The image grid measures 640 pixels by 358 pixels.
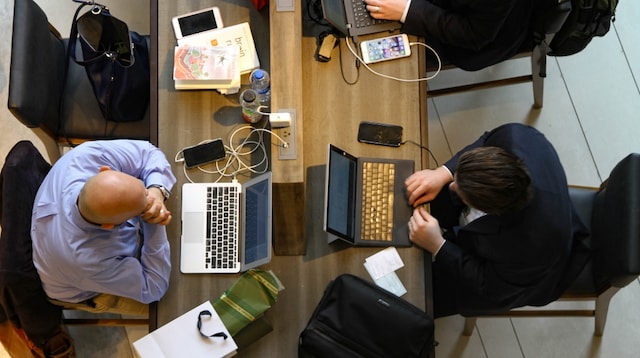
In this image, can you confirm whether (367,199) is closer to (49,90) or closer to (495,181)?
(495,181)

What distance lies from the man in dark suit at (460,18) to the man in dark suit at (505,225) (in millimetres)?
417

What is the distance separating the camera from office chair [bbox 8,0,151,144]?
2.00 meters

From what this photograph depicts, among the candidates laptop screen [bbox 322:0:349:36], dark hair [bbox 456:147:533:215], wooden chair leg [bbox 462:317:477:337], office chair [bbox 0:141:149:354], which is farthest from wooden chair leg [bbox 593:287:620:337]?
office chair [bbox 0:141:149:354]

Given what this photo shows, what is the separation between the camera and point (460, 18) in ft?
7.11

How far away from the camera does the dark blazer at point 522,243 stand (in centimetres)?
179

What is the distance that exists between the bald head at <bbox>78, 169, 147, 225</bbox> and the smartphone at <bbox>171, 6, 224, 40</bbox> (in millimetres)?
697

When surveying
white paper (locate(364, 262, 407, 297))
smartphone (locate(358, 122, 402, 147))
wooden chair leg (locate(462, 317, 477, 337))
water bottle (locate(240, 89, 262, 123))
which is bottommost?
wooden chair leg (locate(462, 317, 477, 337))

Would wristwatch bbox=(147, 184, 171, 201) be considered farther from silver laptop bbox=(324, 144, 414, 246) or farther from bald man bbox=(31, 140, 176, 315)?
silver laptop bbox=(324, 144, 414, 246)

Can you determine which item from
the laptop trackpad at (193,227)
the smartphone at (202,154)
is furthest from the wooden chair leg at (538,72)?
the laptop trackpad at (193,227)

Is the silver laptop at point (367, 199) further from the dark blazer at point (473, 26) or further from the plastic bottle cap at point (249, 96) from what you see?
the dark blazer at point (473, 26)

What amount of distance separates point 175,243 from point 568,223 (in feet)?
4.24

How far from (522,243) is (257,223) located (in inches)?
33.5

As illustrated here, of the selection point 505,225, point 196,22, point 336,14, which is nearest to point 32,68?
point 196,22

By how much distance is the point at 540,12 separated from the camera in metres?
2.26
